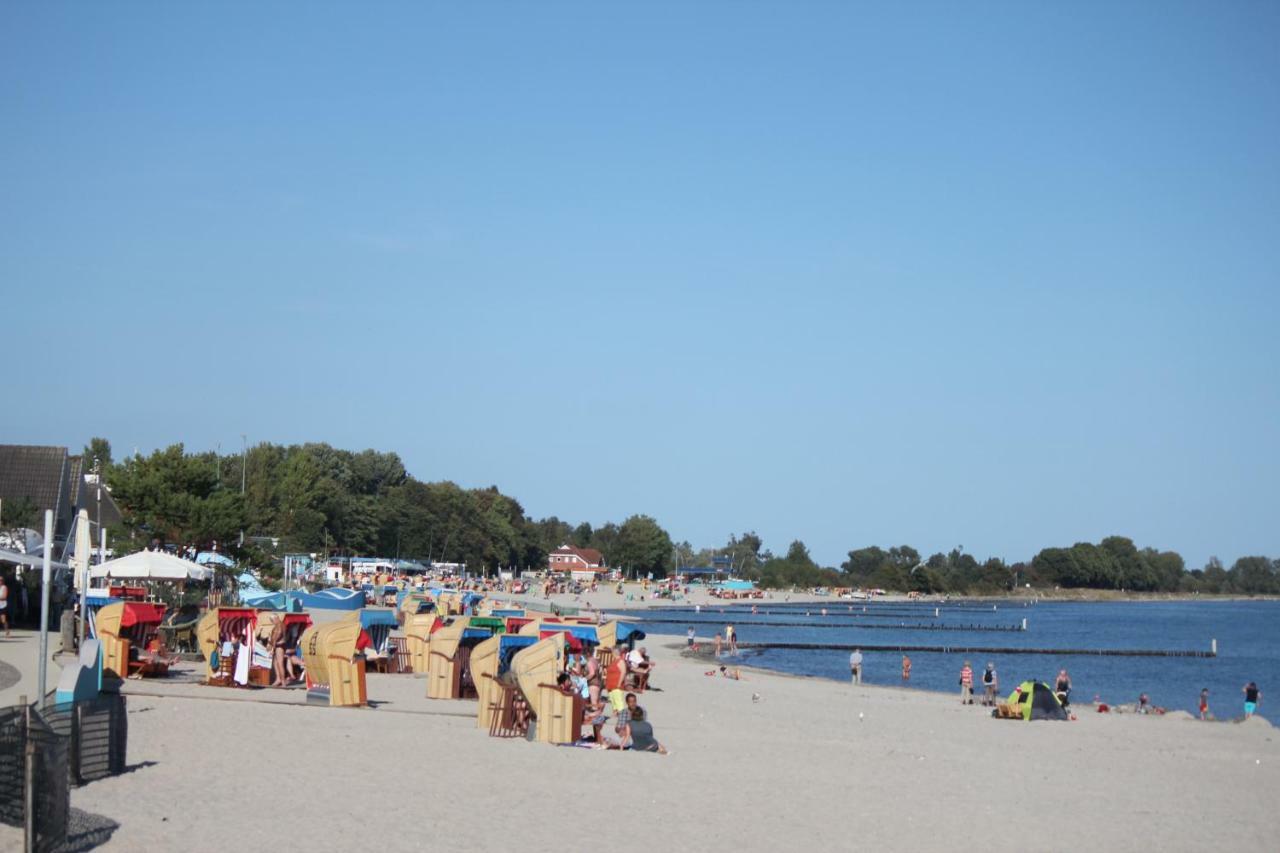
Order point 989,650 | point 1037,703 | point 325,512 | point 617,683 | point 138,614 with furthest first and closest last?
point 325,512 → point 989,650 → point 1037,703 → point 138,614 → point 617,683

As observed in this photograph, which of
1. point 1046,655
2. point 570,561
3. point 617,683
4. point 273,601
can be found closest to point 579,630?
point 617,683

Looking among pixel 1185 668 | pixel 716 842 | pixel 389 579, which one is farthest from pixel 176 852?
pixel 389 579

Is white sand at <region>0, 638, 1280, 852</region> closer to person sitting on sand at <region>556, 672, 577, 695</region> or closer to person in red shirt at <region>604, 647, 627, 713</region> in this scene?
person in red shirt at <region>604, 647, 627, 713</region>

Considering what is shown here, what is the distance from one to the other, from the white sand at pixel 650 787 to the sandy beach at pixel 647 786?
0.14 ft

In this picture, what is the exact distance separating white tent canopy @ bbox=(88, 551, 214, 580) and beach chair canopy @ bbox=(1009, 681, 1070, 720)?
61.0 feet

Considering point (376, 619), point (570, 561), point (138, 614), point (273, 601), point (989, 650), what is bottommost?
point (989, 650)

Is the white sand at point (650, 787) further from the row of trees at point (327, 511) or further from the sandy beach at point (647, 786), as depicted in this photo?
the row of trees at point (327, 511)

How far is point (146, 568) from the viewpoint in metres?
27.7

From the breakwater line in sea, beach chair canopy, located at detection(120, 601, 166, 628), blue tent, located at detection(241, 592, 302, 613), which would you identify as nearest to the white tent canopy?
beach chair canopy, located at detection(120, 601, 166, 628)

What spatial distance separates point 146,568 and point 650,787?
17.9 metres

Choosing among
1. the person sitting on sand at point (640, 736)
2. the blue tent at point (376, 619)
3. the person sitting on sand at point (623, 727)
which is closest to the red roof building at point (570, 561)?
the blue tent at point (376, 619)

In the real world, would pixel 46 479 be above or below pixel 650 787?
above

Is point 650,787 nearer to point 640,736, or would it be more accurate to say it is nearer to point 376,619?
point 640,736

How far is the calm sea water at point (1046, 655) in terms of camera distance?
46438mm
